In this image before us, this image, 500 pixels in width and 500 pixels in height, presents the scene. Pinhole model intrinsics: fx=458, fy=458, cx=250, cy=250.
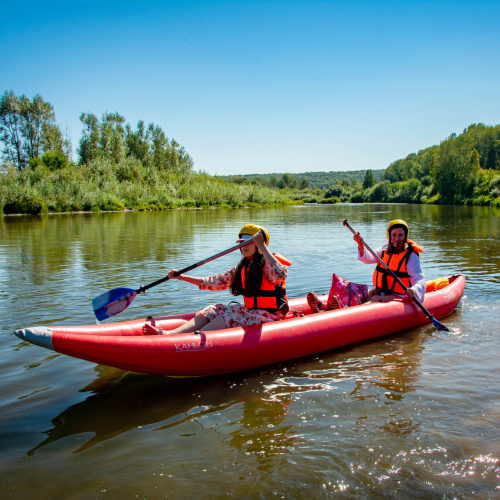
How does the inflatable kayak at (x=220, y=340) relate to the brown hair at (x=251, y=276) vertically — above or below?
below

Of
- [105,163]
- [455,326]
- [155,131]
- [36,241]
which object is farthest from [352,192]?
[455,326]

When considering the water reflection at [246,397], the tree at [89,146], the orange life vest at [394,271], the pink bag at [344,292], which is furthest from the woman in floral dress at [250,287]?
the tree at [89,146]

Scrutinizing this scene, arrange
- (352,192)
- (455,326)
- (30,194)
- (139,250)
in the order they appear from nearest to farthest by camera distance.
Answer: (455,326)
(139,250)
(30,194)
(352,192)

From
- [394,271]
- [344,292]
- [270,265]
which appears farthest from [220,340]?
[394,271]

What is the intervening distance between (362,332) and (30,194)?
2806 cm

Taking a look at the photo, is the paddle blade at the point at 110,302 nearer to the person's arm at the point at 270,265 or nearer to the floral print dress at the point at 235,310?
the floral print dress at the point at 235,310

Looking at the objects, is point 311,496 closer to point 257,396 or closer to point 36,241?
point 257,396

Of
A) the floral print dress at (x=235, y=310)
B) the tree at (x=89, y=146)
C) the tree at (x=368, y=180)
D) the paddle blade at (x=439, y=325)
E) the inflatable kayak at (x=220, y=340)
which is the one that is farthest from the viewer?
the tree at (x=368, y=180)

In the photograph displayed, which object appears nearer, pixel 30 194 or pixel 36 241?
pixel 36 241

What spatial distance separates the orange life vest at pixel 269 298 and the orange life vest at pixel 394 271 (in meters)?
1.71

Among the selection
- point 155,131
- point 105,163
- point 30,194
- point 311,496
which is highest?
point 155,131

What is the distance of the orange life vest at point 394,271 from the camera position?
527cm

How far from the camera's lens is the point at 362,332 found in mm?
4664

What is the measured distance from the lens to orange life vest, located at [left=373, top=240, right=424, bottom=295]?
5.27m
